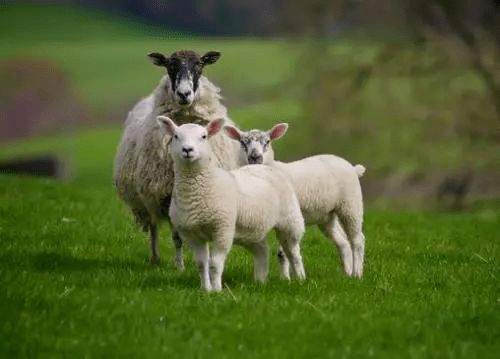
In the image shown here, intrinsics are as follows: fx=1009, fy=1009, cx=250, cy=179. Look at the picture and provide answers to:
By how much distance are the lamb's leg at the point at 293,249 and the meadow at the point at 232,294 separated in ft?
0.38

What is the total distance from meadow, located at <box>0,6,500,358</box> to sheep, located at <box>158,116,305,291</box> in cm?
33

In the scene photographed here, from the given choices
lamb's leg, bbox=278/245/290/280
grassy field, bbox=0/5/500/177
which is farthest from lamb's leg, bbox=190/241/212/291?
grassy field, bbox=0/5/500/177

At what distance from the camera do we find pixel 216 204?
7070mm

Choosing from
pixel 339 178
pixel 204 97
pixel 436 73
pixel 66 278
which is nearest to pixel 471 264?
pixel 339 178

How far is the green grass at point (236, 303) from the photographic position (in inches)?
226

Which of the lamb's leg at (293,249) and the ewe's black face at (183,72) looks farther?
the ewe's black face at (183,72)

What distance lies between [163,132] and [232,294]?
247 cm

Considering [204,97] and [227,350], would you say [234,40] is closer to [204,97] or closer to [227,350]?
[204,97]

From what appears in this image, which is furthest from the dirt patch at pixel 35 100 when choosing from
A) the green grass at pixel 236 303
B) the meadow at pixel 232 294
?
the green grass at pixel 236 303

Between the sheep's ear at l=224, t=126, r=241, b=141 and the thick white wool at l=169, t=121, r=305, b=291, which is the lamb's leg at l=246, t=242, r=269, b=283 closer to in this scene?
the thick white wool at l=169, t=121, r=305, b=291

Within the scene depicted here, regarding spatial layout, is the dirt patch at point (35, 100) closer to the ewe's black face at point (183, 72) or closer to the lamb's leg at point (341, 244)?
the ewe's black face at point (183, 72)

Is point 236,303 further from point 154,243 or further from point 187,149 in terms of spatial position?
point 154,243

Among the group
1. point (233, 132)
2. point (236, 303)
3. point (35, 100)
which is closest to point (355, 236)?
point (233, 132)

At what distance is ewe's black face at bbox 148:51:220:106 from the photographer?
8.73 meters
